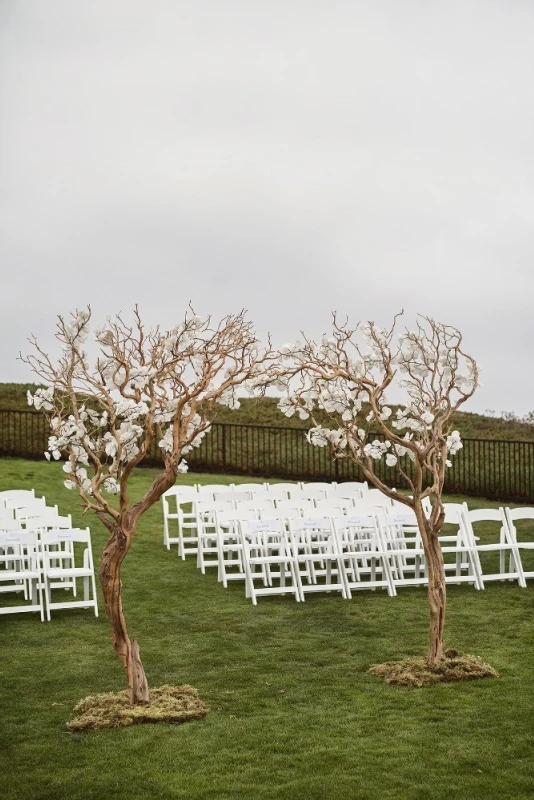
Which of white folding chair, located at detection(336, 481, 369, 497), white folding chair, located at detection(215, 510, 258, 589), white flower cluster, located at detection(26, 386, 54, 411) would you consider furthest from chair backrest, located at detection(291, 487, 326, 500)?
white flower cluster, located at detection(26, 386, 54, 411)

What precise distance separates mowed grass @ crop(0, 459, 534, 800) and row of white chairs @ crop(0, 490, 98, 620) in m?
0.24

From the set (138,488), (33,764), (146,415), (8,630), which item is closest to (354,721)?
(33,764)

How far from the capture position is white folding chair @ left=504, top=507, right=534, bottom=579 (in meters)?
12.5

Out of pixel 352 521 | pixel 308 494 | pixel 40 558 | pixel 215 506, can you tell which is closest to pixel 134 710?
pixel 40 558

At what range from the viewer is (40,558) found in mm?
12188

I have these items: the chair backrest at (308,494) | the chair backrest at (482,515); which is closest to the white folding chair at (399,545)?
the chair backrest at (482,515)

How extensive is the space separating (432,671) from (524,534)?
9.98 m

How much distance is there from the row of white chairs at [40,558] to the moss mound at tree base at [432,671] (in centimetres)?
394

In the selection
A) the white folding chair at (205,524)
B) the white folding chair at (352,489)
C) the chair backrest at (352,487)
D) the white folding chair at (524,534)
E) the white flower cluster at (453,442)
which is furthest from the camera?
the chair backrest at (352,487)

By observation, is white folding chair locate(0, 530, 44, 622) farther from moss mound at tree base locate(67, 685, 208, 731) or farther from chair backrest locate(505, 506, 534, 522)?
chair backrest locate(505, 506, 534, 522)

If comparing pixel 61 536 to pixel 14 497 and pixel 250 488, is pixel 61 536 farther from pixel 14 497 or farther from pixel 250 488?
pixel 250 488

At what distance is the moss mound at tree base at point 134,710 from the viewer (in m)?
7.10

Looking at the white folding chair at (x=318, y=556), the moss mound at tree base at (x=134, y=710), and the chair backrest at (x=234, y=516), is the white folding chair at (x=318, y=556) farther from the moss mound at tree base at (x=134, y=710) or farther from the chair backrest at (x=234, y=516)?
the moss mound at tree base at (x=134, y=710)

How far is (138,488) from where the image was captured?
21.0 m
